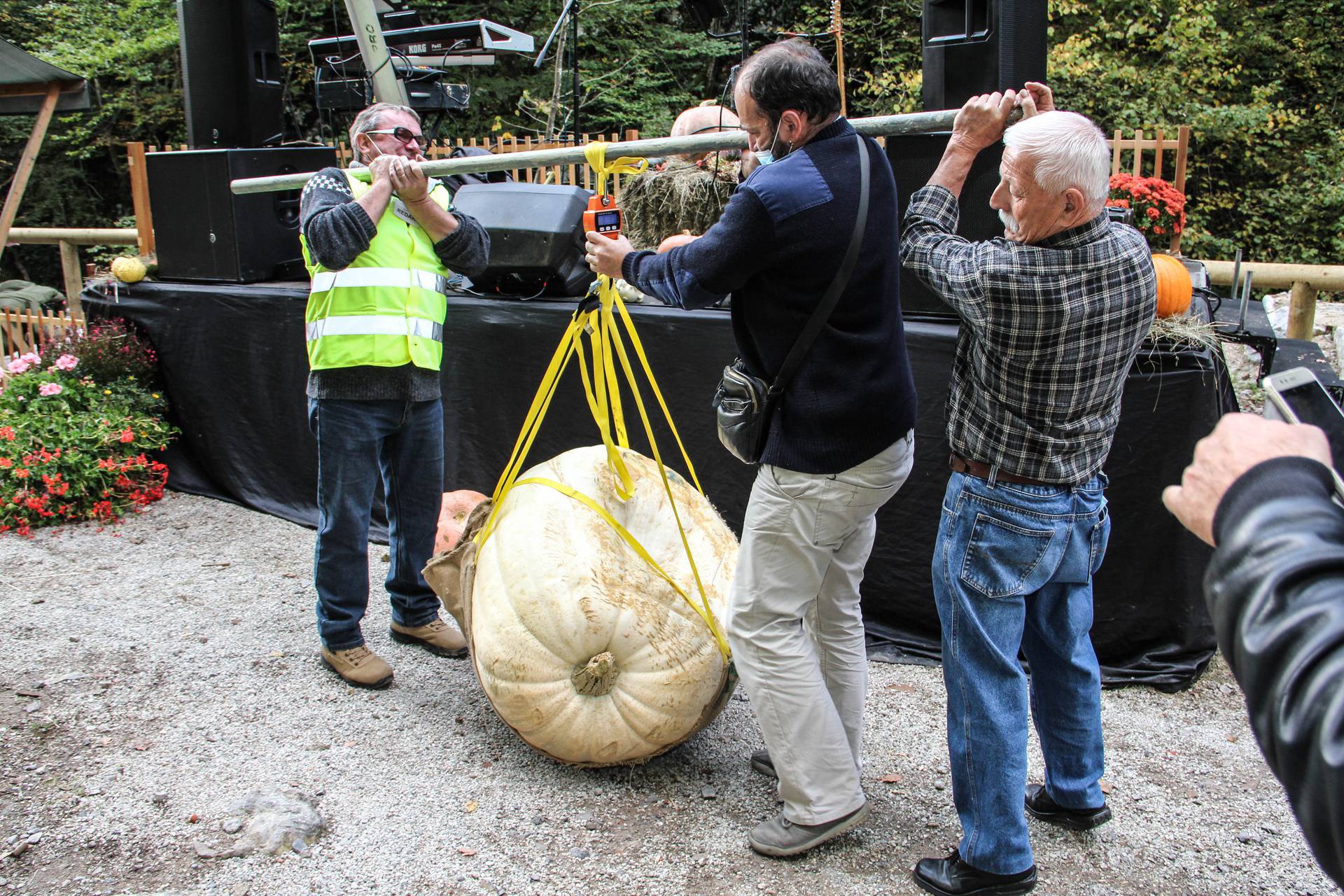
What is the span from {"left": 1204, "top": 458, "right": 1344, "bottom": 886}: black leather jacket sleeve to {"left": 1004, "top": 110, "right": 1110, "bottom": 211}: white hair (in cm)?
124

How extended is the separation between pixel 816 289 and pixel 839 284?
0.05 metres

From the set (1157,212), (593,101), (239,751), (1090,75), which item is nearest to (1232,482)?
(239,751)

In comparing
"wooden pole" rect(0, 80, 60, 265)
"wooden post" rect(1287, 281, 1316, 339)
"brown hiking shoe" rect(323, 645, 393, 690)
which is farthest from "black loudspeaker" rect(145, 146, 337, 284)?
"wooden post" rect(1287, 281, 1316, 339)

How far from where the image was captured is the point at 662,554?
296 centimetres

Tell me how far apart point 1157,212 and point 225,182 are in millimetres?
4383

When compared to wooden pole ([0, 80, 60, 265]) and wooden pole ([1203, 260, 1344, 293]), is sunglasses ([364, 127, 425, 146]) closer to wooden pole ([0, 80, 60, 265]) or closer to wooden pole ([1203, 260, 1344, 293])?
wooden pole ([1203, 260, 1344, 293])

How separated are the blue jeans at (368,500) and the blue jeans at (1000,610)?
1.70 meters

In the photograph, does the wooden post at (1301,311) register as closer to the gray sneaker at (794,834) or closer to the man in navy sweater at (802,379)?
the man in navy sweater at (802,379)

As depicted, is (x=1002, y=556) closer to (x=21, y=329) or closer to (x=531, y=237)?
(x=531, y=237)

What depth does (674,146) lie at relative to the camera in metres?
2.76

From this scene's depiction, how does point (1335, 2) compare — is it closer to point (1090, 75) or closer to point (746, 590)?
point (1090, 75)

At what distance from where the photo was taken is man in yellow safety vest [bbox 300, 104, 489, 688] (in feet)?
10.6

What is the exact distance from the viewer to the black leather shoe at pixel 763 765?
9.65 feet

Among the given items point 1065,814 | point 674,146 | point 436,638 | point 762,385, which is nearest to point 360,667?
point 436,638
